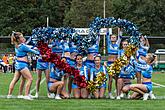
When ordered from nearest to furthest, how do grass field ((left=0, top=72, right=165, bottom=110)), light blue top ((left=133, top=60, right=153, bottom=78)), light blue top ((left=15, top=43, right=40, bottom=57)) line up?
grass field ((left=0, top=72, right=165, bottom=110)) < light blue top ((left=15, top=43, right=40, bottom=57)) < light blue top ((left=133, top=60, right=153, bottom=78))

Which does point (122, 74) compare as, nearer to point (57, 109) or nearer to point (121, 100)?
point (121, 100)

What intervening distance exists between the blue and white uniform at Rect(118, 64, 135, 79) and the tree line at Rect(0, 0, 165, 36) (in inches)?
1784

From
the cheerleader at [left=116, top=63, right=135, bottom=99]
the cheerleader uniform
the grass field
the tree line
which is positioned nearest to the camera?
the grass field

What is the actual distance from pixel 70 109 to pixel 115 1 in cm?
5508

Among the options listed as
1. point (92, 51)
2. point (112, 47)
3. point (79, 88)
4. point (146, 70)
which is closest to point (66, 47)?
point (92, 51)

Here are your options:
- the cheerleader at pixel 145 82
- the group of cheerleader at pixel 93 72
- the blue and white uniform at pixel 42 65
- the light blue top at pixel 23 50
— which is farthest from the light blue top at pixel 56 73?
the cheerleader at pixel 145 82

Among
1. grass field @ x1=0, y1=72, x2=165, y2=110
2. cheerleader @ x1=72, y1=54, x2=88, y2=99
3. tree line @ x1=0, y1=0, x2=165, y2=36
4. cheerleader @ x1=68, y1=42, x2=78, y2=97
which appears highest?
tree line @ x1=0, y1=0, x2=165, y2=36

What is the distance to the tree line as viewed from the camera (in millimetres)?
59375

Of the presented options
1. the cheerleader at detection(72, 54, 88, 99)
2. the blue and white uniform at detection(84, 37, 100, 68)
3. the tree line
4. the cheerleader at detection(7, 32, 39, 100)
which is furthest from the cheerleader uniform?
the tree line

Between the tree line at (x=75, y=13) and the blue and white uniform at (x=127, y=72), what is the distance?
45.3m

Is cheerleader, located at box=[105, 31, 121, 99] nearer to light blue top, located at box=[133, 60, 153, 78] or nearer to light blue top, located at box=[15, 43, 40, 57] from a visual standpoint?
light blue top, located at box=[133, 60, 153, 78]

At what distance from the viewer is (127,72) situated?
43.9 feet

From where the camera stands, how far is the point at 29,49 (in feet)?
41.3

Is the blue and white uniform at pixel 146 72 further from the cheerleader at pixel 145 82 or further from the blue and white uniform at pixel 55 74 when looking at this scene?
the blue and white uniform at pixel 55 74
